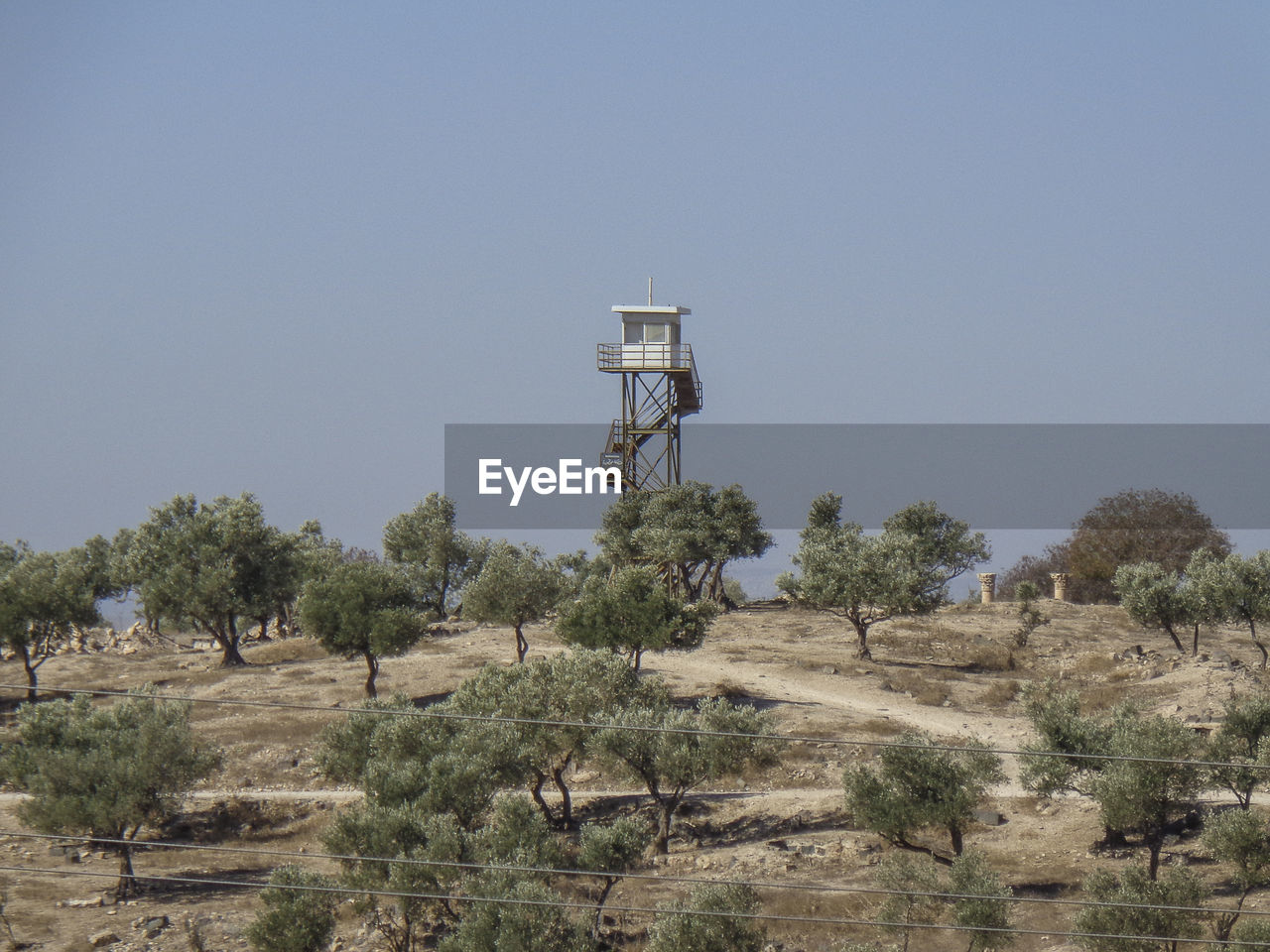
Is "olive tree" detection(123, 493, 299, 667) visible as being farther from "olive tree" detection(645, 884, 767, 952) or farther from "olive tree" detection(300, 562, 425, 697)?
Answer: "olive tree" detection(645, 884, 767, 952)

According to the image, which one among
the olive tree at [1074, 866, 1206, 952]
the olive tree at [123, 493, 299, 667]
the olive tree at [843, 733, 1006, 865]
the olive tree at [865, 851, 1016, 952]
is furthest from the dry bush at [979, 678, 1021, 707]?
the olive tree at [123, 493, 299, 667]

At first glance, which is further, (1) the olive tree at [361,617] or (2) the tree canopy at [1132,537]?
(2) the tree canopy at [1132,537]

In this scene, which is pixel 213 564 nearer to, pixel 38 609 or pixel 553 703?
pixel 38 609

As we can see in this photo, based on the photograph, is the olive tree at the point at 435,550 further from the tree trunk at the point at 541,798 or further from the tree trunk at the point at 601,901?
the tree trunk at the point at 601,901

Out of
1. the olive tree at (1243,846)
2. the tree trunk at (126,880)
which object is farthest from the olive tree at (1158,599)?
the tree trunk at (126,880)

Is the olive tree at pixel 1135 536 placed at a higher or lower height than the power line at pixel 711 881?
higher

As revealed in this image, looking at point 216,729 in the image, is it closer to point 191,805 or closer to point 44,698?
point 191,805

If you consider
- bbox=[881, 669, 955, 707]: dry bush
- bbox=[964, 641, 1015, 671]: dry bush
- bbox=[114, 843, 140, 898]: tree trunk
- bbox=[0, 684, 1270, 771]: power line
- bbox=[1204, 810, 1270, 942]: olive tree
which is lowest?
bbox=[114, 843, 140, 898]: tree trunk
